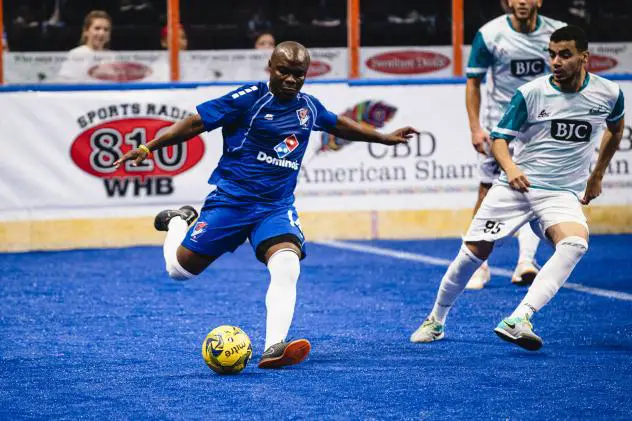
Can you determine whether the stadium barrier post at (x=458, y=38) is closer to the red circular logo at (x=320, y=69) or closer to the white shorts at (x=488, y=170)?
the red circular logo at (x=320, y=69)

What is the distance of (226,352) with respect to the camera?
6.34 m

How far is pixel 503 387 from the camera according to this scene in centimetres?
599

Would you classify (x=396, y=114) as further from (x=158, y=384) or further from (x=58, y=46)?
(x=158, y=384)

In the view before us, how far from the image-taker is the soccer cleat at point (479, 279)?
9.58 metres

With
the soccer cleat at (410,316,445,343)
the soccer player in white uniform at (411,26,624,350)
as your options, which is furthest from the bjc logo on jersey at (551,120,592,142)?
the soccer cleat at (410,316,445,343)

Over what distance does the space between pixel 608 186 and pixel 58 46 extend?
5413mm

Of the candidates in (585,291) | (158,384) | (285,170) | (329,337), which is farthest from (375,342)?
(585,291)

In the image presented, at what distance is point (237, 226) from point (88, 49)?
5.77 metres

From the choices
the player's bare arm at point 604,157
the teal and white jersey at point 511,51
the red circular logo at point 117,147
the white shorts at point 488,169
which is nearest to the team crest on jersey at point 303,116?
the player's bare arm at point 604,157

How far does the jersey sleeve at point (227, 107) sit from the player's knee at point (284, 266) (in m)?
0.77

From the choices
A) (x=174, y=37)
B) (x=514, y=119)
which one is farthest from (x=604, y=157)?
(x=174, y=37)

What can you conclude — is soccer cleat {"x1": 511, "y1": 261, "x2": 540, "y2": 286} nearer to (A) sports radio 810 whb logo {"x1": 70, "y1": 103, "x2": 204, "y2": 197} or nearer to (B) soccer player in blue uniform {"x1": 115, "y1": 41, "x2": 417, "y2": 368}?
(B) soccer player in blue uniform {"x1": 115, "y1": 41, "x2": 417, "y2": 368}

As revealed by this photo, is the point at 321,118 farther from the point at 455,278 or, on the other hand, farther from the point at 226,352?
the point at 226,352

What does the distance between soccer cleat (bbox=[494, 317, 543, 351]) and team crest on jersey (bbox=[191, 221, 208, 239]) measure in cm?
167
